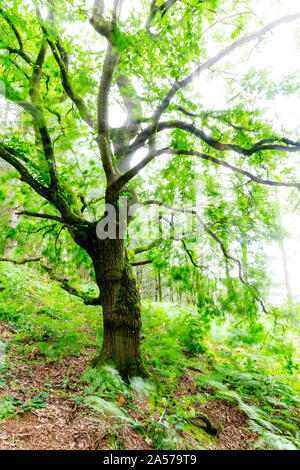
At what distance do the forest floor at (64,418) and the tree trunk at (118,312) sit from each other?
568 millimetres

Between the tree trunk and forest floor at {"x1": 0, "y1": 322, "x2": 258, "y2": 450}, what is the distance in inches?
22.3

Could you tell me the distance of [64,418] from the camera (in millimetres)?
2477

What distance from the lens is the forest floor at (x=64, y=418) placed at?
84.8 inches

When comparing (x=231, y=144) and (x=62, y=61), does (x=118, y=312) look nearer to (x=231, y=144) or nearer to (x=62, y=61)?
(x=231, y=144)

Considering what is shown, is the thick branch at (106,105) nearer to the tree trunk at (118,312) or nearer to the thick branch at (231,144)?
the thick branch at (231,144)

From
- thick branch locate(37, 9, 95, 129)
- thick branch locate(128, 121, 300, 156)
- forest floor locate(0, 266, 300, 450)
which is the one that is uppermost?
thick branch locate(37, 9, 95, 129)

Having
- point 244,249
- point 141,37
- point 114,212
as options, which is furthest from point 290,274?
point 141,37

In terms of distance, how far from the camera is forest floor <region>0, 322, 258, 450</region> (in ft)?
7.07

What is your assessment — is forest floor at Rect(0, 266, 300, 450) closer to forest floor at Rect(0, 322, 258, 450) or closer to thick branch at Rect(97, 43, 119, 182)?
forest floor at Rect(0, 322, 258, 450)

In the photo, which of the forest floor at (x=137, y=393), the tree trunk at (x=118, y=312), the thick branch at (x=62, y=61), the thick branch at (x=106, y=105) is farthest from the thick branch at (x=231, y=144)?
the forest floor at (x=137, y=393)

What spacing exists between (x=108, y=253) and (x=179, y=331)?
9.83 ft

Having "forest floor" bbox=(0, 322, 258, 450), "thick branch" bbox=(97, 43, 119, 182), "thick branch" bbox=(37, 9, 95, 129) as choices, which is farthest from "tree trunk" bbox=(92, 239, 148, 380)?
"thick branch" bbox=(37, 9, 95, 129)

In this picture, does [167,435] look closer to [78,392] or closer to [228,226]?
[78,392]

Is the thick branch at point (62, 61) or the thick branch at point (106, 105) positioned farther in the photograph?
the thick branch at point (62, 61)
